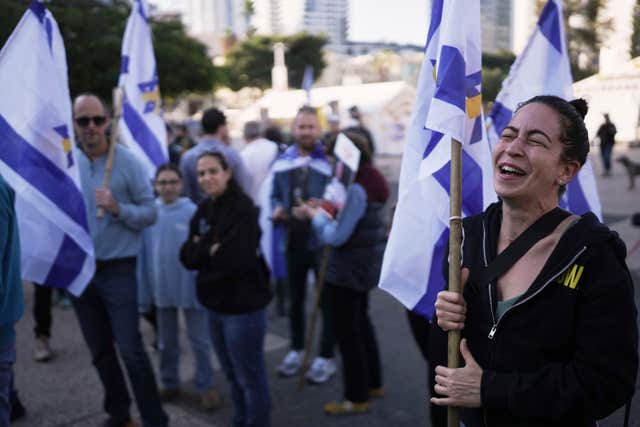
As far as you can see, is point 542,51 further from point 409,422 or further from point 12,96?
point 12,96

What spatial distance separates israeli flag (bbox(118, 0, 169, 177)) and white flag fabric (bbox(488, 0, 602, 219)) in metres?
2.60

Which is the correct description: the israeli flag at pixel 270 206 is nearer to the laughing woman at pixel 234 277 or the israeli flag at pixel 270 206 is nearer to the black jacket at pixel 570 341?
the laughing woman at pixel 234 277

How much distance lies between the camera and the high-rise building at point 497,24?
3434 mm

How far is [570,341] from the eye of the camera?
147cm

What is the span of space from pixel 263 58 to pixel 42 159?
205 ft

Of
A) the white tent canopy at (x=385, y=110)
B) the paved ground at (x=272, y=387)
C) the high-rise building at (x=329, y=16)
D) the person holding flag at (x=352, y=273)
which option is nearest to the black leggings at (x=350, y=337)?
the person holding flag at (x=352, y=273)

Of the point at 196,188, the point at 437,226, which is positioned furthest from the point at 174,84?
the point at 437,226

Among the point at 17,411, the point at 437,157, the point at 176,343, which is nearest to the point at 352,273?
the point at 176,343

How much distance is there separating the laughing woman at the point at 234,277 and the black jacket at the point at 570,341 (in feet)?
5.57

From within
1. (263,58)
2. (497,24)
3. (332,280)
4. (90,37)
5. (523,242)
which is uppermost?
(263,58)

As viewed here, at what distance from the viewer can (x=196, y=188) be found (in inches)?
199

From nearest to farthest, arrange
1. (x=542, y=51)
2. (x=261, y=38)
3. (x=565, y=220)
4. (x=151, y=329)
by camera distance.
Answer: (x=565, y=220), (x=542, y=51), (x=151, y=329), (x=261, y=38)

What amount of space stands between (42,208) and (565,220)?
265 cm

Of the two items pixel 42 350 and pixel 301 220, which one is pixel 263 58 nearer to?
pixel 42 350
